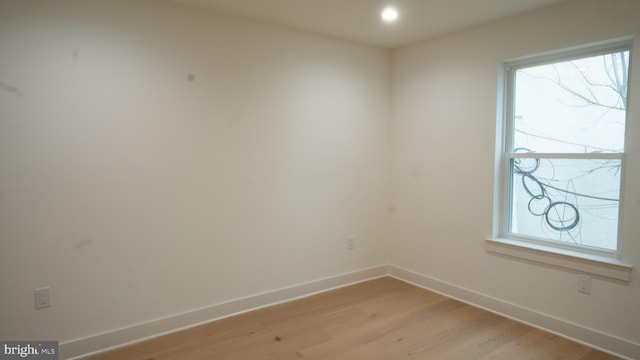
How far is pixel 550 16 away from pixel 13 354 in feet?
14.0

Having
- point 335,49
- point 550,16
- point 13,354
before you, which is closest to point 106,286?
point 13,354

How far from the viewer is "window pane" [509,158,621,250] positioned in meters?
2.59

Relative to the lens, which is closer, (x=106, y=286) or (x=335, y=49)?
(x=106, y=286)

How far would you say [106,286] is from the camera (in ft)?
8.18

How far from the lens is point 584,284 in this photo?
2.58 metres

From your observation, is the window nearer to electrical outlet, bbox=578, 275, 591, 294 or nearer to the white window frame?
the white window frame

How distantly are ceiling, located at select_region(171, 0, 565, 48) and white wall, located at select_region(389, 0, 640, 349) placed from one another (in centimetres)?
21

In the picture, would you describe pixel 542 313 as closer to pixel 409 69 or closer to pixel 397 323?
pixel 397 323

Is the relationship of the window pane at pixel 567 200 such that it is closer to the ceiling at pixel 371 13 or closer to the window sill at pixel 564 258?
the window sill at pixel 564 258

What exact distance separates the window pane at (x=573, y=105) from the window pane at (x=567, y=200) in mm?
139

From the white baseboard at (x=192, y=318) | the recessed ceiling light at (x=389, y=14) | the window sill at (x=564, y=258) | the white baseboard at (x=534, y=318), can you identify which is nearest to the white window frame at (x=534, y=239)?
the window sill at (x=564, y=258)

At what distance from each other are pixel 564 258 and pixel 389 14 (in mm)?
2295

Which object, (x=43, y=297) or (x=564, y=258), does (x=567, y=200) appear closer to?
(x=564, y=258)

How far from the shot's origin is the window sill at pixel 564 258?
95.6 inches
